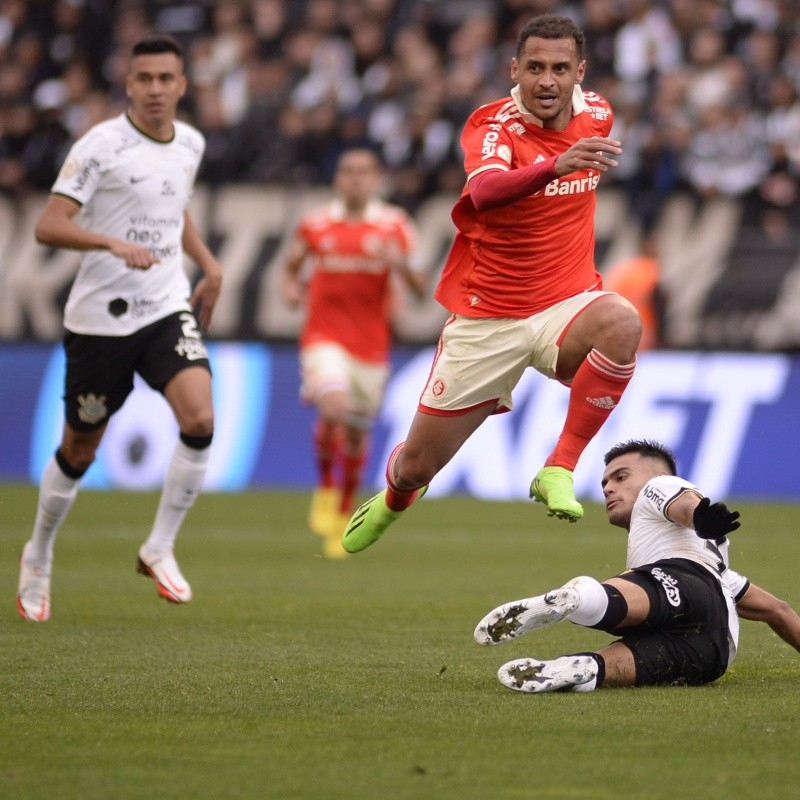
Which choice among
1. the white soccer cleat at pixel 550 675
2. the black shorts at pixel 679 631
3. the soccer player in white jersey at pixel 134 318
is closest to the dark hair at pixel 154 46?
the soccer player in white jersey at pixel 134 318

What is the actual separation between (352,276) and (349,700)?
731 centimetres

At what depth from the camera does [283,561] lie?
1074cm

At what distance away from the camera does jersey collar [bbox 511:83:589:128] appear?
647 cm

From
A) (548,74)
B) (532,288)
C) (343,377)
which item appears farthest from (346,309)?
(548,74)

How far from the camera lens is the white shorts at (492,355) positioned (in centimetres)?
645

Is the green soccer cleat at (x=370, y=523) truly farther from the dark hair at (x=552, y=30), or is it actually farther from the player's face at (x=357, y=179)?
the player's face at (x=357, y=179)

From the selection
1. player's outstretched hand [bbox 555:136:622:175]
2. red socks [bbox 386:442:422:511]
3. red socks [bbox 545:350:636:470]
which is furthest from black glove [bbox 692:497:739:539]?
red socks [bbox 386:442:422:511]

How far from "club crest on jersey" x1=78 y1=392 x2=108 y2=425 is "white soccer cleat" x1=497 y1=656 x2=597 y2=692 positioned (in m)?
3.06

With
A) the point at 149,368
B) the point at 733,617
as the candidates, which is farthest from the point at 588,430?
the point at 149,368

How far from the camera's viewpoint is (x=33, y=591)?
7855mm

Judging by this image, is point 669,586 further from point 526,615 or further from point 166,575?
point 166,575

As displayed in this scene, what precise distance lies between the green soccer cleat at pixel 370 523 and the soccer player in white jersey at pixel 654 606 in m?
1.33

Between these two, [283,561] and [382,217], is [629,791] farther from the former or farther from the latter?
[382,217]

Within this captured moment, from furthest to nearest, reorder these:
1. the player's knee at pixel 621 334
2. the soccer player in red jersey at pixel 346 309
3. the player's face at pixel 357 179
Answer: the soccer player in red jersey at pixel 346 309
the player's face at pixel 357 179
the player's knee at pixel 621 334
